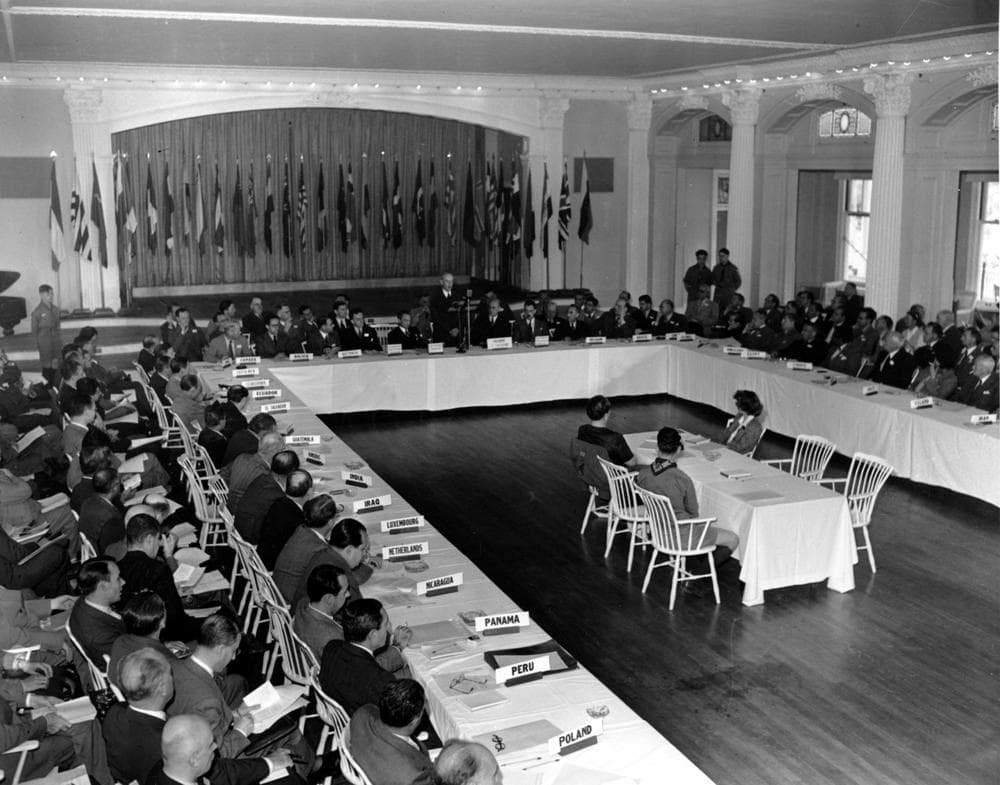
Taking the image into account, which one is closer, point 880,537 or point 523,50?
point 880,537

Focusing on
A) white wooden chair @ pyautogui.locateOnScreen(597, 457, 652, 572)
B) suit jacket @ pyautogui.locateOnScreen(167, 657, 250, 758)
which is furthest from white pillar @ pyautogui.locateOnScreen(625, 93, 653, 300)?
suit jacket @ pyautogui.locateOnScreen(167, 657, 250, 758)

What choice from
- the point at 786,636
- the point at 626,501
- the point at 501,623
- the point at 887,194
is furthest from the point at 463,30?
the point at 501,623

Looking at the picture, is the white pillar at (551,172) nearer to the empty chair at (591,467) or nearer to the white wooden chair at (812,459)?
the white wooden chair at (812,459)

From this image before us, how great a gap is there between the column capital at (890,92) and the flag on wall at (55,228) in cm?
1215

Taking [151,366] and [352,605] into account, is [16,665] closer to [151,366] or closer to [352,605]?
[352,605]

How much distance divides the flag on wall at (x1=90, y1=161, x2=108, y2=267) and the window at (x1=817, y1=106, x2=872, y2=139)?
457 inches

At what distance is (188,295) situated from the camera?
74.3 feet

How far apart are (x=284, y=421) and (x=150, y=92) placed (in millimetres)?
10059

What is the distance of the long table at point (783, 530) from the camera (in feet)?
26.2

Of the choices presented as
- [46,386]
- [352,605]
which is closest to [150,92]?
[46,386]

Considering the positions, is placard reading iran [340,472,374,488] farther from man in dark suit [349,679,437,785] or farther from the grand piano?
the grand piano

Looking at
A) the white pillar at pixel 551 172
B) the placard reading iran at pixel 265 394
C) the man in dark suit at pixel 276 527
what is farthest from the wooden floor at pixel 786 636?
the white pillar at pixel 551 172

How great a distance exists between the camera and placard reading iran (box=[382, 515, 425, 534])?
23.9 feet

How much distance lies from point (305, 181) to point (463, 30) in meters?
12.4
